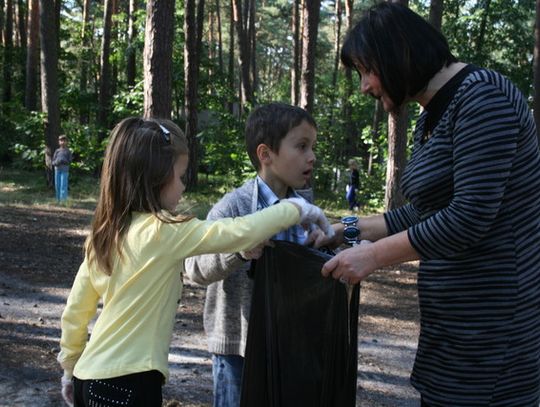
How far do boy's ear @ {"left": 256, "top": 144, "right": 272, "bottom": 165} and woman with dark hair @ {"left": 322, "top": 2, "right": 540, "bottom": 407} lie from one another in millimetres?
703

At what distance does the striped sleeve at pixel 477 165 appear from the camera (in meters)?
1.93

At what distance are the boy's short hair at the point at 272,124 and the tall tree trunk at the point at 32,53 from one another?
2413 centimetres

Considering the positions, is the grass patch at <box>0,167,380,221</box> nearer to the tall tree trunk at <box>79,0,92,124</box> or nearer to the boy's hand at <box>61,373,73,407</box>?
the tall tree trunk at <box>79,0,92,124</box>

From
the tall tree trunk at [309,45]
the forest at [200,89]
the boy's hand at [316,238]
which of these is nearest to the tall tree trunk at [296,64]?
the forest at [200,89]

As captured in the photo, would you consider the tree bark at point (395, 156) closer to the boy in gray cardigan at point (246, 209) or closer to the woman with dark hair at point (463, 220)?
the boy in gray cardigan at point (246, 209)

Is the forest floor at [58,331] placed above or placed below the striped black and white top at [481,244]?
below

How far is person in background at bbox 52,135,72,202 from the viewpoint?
1703 cm

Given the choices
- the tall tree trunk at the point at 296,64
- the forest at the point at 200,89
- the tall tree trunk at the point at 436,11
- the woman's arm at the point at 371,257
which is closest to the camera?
the woman's arm at the point at 371,257

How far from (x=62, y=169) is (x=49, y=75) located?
10.7ft

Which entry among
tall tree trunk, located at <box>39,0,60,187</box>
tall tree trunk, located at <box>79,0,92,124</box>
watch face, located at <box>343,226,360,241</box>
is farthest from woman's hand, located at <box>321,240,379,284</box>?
tall tree trunk, located at <box>79,0,92,124</box>

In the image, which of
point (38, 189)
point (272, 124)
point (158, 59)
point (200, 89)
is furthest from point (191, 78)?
point (272, 124)

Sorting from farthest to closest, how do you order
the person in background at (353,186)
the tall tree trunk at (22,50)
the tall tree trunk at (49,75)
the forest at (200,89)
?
the tall tree trunk at (22,50), the person in background at (353,186), the forest at (200,89), the tall tree trunk at (49,75)

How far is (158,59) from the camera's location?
411 inches

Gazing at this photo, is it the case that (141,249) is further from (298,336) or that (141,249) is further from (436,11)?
(436,11)
